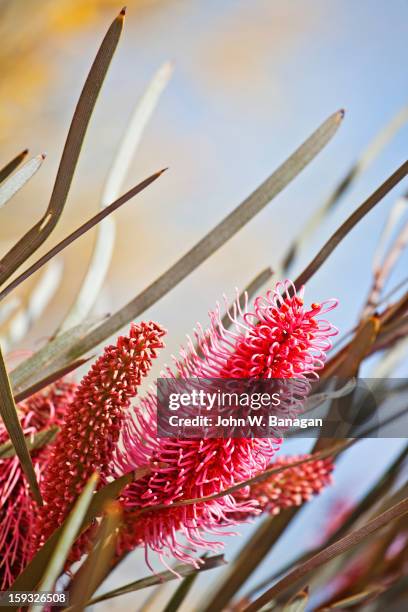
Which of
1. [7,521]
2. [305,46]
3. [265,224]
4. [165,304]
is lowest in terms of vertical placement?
[7,521]

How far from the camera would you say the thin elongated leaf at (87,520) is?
0.13 metres

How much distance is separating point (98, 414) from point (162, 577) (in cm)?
5

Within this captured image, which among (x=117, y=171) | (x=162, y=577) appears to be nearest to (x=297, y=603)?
(x=162, y=577)

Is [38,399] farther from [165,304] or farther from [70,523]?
[165,304]

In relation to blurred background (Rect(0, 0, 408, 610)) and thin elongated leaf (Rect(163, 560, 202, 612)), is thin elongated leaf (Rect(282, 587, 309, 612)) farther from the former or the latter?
blurred background (Rect(0, 0, 408, 610))

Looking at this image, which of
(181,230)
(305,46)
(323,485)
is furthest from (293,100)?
(323,485)

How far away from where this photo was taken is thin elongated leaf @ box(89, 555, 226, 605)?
157mm

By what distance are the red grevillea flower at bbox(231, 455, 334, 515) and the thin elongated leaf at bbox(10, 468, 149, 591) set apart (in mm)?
52

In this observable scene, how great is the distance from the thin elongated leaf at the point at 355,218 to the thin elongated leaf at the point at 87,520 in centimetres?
6

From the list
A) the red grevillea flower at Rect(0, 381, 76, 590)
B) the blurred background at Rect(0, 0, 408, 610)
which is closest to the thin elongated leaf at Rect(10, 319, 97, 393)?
the red grevillea flower at Rect(0, 381, 76, 590)

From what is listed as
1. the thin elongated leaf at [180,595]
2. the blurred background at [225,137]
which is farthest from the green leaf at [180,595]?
the blurred background at [225,137]

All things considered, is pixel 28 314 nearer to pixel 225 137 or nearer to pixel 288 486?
pixel 288 486

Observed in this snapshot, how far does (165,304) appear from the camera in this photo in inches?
23.2

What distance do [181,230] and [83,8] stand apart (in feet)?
0.63
